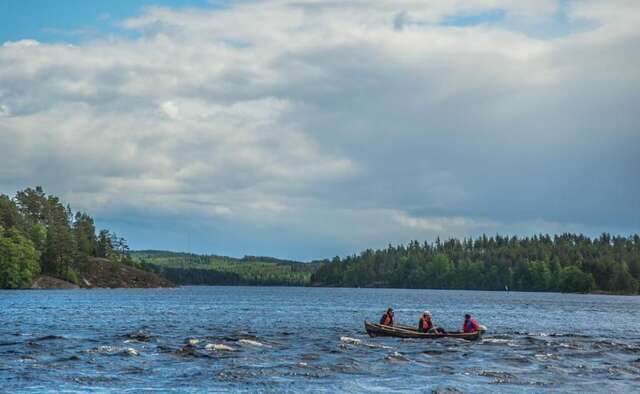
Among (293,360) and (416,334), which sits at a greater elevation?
(416,334)

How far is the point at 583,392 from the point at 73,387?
29116mm

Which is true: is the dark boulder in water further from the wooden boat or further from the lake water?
the wooden boat

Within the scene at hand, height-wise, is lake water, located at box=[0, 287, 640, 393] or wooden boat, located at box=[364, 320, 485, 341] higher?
wooden boat, located at box=[364, 320, 485, 341]

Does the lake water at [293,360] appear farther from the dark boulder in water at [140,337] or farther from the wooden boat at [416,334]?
the wooden boat at [416,334]

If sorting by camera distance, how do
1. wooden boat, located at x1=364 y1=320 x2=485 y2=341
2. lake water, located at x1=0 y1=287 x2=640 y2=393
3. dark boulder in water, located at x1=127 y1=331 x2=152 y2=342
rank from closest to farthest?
lake water, located at x1=0 y1=287 x2=640 y2=393, dark boulder in water, located at x1=127 y1=331 x2=152 y2=342, wooden boat, located at x1=364 y1=320 x2=485 y2=341

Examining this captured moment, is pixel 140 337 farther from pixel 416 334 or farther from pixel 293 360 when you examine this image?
pixel 416 334

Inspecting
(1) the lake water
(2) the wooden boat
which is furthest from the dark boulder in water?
(2) the wooden boat

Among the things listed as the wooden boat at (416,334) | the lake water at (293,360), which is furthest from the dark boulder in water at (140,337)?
the wooden boat at (416,334)

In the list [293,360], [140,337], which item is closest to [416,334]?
[293,360]

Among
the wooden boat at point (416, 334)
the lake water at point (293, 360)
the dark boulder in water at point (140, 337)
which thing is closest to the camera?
the lake water at point (293, 360)

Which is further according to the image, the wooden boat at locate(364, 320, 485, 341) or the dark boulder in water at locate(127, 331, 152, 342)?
the wooden boat at locate(364, 320, 485, 341)

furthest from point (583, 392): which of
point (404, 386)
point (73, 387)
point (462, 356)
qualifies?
point (73, 387)

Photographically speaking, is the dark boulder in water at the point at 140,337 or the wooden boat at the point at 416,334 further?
the wooden boat at the point at 416,334

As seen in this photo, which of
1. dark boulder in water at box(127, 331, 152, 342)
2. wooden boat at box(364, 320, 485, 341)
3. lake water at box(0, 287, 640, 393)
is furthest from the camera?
wooden boat at box(364, 320, 485, 341)
